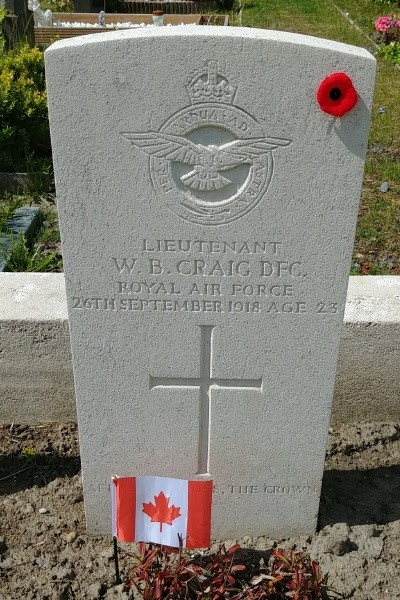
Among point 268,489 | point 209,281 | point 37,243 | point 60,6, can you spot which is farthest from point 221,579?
point 60,6

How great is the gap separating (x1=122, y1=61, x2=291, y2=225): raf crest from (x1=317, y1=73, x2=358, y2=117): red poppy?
15 cm

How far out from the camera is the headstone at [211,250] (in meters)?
1.96

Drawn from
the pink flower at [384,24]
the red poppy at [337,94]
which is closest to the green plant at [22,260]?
the red poppy at [337,94]

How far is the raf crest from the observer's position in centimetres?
199

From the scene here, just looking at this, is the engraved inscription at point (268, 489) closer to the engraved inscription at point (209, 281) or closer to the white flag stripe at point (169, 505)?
the white flag stripe at point (169, 505)

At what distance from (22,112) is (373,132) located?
300 cm

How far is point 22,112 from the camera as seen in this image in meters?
5.48

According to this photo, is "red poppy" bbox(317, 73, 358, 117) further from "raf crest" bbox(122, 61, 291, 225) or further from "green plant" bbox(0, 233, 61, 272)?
"green plant" bbox(0, 233, 61, 272)

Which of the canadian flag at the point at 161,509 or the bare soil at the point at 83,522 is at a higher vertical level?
the canadian flag at the point at 161,509

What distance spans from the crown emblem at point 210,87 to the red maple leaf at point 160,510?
1323 millimetres

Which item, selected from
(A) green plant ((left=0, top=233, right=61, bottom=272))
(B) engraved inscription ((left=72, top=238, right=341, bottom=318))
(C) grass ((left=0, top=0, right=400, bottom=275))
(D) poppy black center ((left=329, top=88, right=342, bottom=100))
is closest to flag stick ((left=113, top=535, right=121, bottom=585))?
(B) engraved inscription ((left=72, top=238, right=341, bottom=318))

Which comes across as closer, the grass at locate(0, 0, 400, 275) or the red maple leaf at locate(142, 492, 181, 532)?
the red maple leaf at locate(142, 492, 181, 532)

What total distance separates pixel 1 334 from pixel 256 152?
1.50 metres

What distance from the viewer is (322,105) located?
1973 mm
